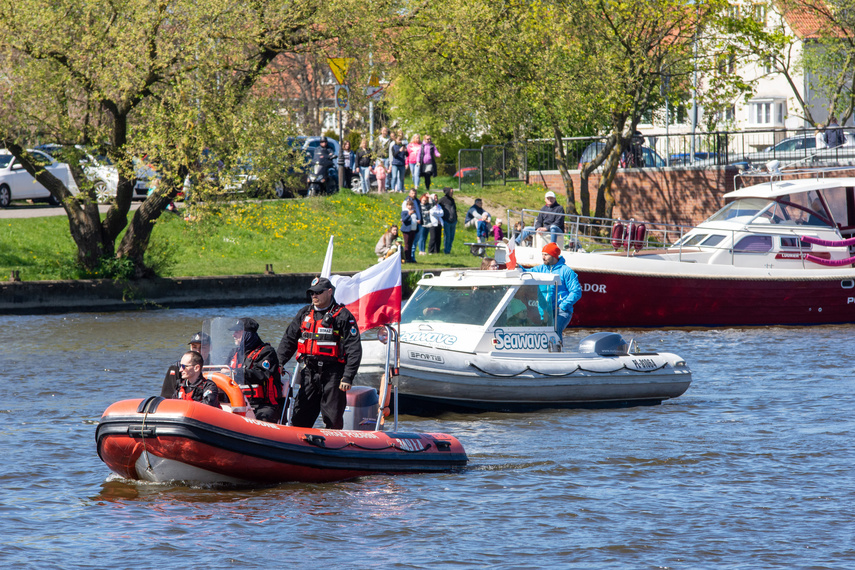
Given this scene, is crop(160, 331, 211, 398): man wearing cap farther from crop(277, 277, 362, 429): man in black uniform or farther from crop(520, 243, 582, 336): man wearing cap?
crop(520, 243, 582, 336): man wearing cap

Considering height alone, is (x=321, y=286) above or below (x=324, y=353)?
above

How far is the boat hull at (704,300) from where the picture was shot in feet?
73.6

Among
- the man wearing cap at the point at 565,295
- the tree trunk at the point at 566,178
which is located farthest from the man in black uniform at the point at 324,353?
the tree trunk at the point at 566,178

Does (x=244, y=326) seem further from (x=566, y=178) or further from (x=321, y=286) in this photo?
(x=566, y=178)

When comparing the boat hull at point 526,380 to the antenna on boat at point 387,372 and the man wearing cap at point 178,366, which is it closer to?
the antenna on boat at point 387,372

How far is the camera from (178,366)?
1015cm

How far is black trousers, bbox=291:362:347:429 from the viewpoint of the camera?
1054 cm

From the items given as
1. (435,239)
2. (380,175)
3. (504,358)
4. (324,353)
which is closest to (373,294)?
(324,353)

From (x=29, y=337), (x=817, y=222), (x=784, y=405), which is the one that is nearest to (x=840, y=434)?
(x=784, y=405)

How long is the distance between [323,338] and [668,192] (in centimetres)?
2891

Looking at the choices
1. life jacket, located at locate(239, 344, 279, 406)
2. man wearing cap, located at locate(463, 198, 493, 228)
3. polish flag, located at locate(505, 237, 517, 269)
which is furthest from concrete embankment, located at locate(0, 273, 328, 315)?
life jacket, located at locate(239, 344, 279, 406)

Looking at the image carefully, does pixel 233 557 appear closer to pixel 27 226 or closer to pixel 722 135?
pixel 27 226

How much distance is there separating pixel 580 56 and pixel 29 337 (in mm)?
18017

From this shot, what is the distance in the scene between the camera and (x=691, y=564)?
27.4 ft
